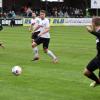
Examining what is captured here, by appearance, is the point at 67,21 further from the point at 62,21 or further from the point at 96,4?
the point at 96,4

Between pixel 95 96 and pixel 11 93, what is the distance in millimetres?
2233

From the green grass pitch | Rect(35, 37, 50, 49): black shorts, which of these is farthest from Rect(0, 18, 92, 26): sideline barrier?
Rect(35, 37, 50, 49): black shorts

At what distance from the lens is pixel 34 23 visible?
2456cm

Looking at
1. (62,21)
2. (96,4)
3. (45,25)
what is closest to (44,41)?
(45,25)

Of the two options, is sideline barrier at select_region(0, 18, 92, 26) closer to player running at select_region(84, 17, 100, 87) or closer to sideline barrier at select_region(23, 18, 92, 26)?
sideline barrier at select_region(23, 18, 92, 26)

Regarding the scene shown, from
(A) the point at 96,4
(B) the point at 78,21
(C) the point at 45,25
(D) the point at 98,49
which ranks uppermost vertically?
(A) the point at 96,4

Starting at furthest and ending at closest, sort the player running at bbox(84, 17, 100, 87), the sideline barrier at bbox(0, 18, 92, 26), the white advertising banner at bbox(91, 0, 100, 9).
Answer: the white advertising banner at bbox(91, 0, 100, 9) → the sideline barrier at bbox(0, 18, 92, 26) → the player running at bbox(84, 17, 100, 87)

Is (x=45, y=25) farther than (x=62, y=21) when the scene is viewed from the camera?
No

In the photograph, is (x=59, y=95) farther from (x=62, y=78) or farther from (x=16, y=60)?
(x=16, y=60)

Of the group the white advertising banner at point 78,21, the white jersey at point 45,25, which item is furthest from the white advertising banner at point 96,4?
the white jersey at point 45,25

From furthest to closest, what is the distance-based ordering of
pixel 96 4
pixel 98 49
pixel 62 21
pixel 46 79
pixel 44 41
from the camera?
1. pixel 96 4
2. pixel 62 21
3. pixel 44 41
4. pixel 46 79
5. pixel 98 49

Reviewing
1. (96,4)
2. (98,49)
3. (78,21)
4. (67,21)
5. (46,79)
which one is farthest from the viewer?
(96,4)

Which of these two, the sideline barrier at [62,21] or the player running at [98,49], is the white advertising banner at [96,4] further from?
the player running at [98,49]

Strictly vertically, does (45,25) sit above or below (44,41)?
above
